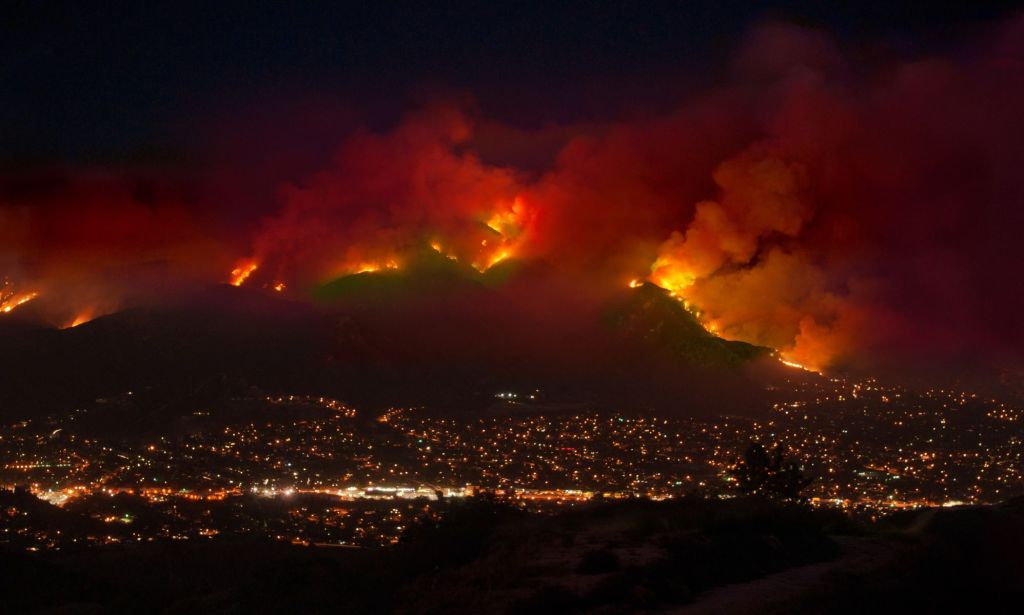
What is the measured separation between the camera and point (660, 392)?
59.3m

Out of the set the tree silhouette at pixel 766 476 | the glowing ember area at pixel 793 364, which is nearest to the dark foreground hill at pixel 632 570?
the tree silhouette at pixel 766 476

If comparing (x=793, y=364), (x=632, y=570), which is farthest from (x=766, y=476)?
(x=793, y=364)

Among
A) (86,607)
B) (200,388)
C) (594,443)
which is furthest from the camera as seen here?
(200,388)

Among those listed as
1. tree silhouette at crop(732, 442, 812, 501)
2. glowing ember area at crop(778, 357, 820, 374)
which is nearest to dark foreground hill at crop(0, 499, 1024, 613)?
tree silhouette at crop(732, 442, 812, 501)

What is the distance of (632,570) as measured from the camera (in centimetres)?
1280

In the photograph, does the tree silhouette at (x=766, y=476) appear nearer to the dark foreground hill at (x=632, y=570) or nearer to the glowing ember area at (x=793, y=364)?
the dark foreground hill at (x=632, y=570)

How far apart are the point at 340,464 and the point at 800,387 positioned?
92.5 feet

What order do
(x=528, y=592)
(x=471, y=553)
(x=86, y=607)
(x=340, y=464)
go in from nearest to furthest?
(x=528, y=592) → (x=471, y=553) → (x=86, y=607) → (x=340, y=464)

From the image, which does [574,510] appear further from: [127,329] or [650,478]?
[127,329]

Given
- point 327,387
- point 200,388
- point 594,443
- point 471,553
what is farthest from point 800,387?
point 471,553

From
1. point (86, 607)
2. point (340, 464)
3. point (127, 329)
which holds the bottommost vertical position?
point (86, 607)

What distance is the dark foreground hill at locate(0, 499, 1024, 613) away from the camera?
476 inches

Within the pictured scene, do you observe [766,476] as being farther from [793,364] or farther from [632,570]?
[793,364]

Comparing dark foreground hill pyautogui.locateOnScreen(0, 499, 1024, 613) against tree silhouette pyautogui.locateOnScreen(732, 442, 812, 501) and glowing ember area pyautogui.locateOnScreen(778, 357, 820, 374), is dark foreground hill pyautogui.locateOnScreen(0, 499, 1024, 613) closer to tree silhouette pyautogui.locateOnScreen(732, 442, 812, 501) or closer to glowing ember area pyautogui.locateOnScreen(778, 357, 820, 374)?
tree silhouette pyautogui.locateOnScreen(732, 442, 812, 501)
